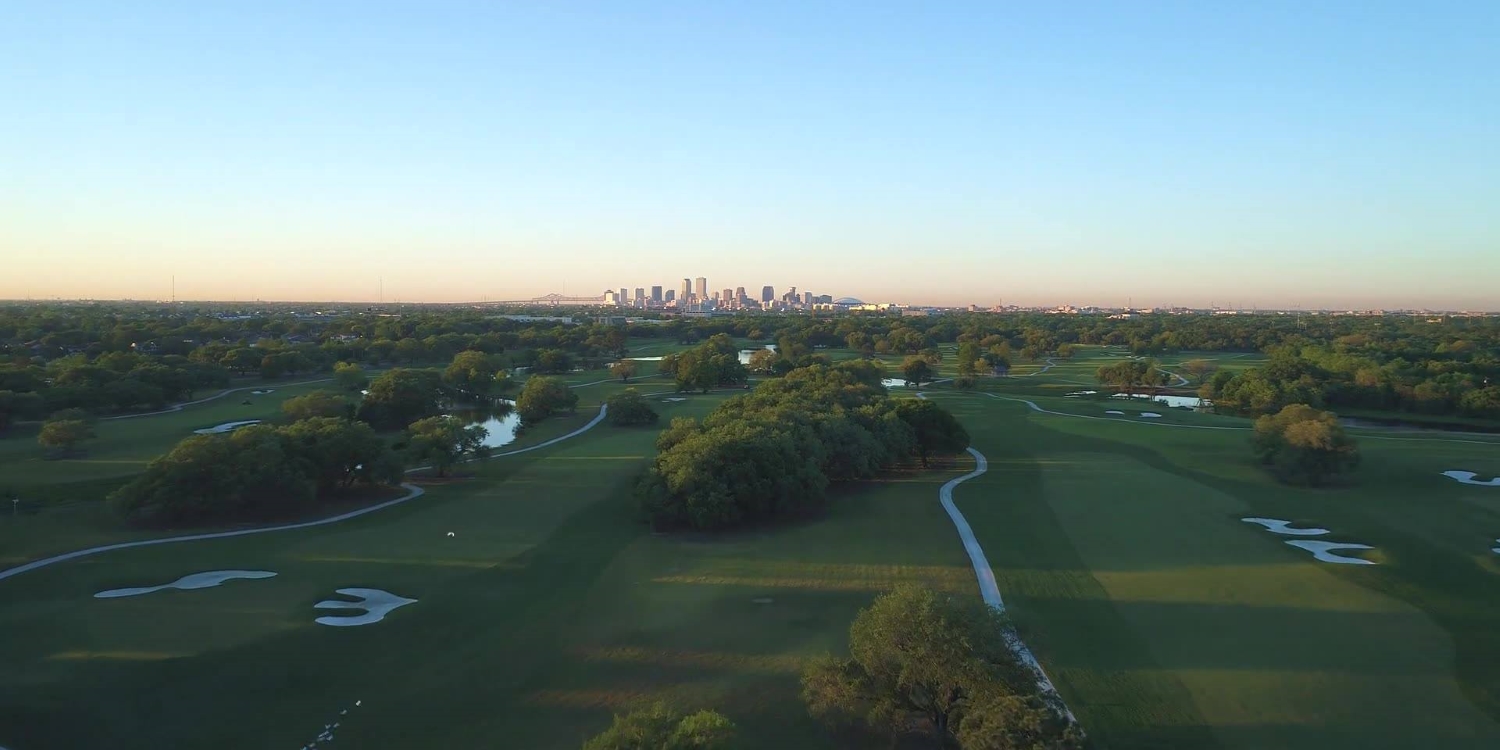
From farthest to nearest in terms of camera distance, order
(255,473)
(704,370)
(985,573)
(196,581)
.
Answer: (704,370), (255,473), (985,573), (196,581)

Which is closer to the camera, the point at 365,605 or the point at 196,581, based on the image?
the point at 365,605

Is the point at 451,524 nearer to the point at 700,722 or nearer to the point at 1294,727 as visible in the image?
the point at 700,722

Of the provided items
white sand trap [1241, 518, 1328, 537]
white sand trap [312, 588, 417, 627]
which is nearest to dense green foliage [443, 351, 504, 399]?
white sand trap [312, 588, 417, 627]

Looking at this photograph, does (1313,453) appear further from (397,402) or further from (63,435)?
(63,435)

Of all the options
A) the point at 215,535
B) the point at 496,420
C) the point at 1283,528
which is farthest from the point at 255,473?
the point at 1283,528

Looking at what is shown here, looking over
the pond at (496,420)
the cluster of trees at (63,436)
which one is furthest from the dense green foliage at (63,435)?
the pond at (496,420)

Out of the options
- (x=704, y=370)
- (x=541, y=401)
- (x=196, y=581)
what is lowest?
(x=196, y=581)

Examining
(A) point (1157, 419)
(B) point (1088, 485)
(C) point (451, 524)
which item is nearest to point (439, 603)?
(C) point (451, 524)

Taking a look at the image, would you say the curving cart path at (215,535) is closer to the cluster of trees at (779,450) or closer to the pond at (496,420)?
the cluster of trees at (779,450)
